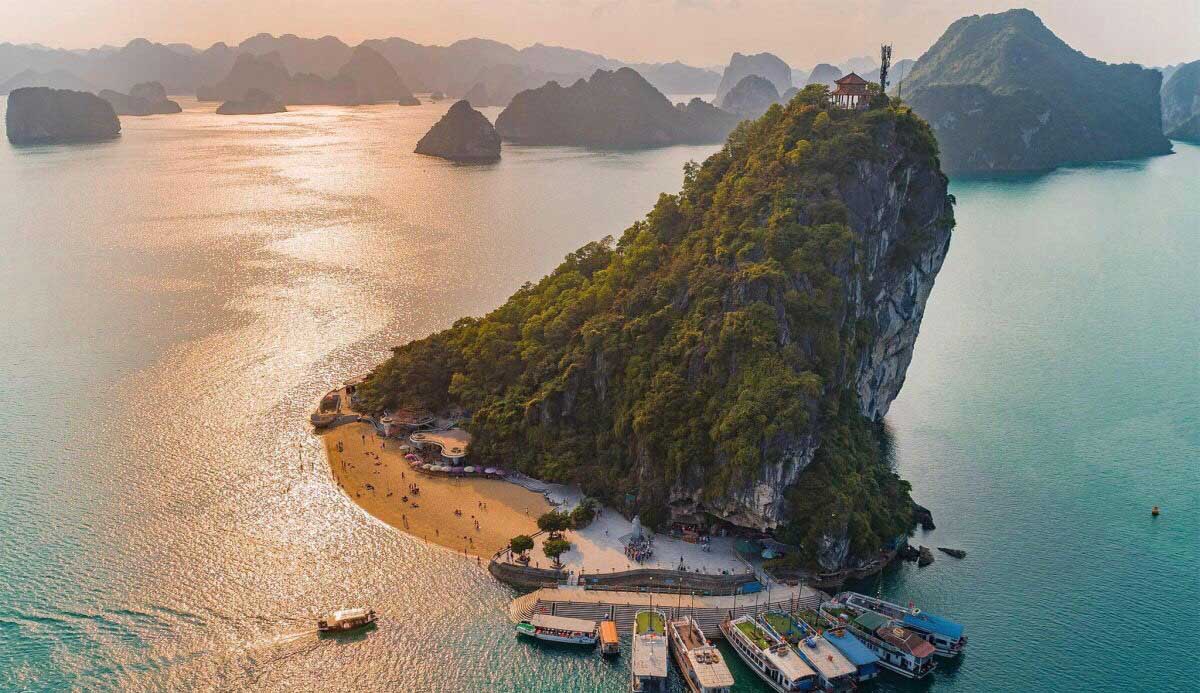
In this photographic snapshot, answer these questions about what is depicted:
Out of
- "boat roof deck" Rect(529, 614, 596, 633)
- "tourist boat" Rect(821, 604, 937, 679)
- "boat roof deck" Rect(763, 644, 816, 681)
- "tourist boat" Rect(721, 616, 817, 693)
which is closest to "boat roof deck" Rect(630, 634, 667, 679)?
"boat roof deck" Rect(529, 614, 596, 633)

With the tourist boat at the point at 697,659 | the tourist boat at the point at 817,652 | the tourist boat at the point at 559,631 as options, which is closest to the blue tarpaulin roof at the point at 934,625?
the tourist boat at the point at 817,652

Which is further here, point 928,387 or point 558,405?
point 928,387

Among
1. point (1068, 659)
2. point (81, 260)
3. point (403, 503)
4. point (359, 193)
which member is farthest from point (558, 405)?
point (359, 193)

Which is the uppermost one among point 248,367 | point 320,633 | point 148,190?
point 148,190

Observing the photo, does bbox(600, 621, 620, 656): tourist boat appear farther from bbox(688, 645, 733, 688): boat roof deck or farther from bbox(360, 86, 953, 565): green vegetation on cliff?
bbox(360, 86, 953, 565): green vegetation on cliff

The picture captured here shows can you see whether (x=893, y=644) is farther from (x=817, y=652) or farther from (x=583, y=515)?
(x=583, y=515)

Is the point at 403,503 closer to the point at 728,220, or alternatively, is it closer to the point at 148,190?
the point at 728,220

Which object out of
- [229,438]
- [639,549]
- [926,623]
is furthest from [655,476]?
[229,438]
